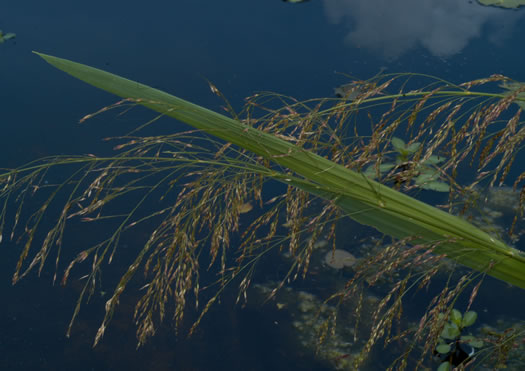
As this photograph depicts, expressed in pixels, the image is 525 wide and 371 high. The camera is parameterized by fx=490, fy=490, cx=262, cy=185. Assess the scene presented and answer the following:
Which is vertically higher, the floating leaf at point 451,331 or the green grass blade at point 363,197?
the green grass blade at point 363,197

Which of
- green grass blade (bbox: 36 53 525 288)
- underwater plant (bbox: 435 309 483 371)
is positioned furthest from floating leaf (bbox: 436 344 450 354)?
green grass blade (bbox: 36 53 525 288)

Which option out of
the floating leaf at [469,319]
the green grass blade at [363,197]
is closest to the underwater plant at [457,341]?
the floating leaf at [469,319]

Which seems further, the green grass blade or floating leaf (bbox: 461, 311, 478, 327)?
floating leaf (bbox: 461, 311, 478, 327)

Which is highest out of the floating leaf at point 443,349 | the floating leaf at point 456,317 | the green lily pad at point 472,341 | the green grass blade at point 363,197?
the green grass blade at point 363,197

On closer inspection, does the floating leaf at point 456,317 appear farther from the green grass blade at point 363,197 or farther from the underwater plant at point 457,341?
the green grass blade at point 363,197

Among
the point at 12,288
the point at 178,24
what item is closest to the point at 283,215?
the point at 12,288

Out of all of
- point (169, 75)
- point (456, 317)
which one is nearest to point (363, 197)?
point (456, 317)

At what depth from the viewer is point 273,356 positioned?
1536mm

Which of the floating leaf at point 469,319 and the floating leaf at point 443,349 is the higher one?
the floating leaf at point 469,319

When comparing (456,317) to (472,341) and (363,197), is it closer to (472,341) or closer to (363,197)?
(472,341)

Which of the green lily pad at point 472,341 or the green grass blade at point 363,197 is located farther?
the green lily pad at point 472,341

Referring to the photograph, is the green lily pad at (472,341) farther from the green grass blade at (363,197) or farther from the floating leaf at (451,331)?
the green grass blade at (363,197)

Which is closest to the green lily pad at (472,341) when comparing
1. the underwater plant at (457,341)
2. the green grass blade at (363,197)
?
the underwater plant at (457,341)

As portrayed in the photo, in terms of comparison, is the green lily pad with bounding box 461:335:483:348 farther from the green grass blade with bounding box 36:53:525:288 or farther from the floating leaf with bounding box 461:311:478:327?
the green grass blade with bounding box 36:53:525:288
